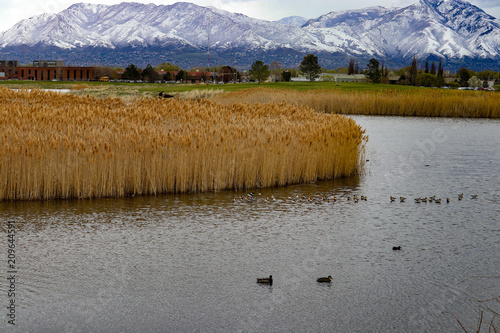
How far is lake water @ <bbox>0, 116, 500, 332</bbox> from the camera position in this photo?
9758 mm

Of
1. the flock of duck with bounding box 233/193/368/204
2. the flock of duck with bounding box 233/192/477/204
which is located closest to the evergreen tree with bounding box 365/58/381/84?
the flock of duck with bounding box 233/192/477/204

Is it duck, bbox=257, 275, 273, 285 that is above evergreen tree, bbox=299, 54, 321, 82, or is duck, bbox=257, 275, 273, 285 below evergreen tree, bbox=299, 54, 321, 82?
below

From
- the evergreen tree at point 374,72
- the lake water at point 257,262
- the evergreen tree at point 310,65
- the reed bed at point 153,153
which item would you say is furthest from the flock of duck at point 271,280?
the evergreen tree at point 310,65

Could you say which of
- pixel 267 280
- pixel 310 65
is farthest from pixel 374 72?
pixel 267 280

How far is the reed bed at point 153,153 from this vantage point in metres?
17.4

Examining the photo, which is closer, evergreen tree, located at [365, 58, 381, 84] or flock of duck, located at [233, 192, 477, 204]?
flock of duck, located at [233, 192, 477, 204]

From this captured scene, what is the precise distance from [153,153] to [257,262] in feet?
24.1

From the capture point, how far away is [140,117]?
2403cm

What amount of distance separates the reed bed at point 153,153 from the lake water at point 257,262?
2.42 feet

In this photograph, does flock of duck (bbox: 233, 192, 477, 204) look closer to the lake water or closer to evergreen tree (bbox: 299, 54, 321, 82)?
the lake water

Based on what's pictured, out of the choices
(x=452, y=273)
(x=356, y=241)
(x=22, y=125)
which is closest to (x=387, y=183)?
(x=356, y=241)

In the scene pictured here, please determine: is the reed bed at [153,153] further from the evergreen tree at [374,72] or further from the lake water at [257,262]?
the evergreen tree at [374,72]

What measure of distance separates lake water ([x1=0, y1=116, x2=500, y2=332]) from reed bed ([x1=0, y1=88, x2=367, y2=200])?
738mm

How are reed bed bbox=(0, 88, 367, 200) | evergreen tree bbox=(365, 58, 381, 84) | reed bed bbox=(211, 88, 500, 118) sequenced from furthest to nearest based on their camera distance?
evergreen tree bbox=(365, 58, 381, 84), reed bed bbox=(211, 88, 500, 118), reed bed bbox=(0, 88, 367, 200)
